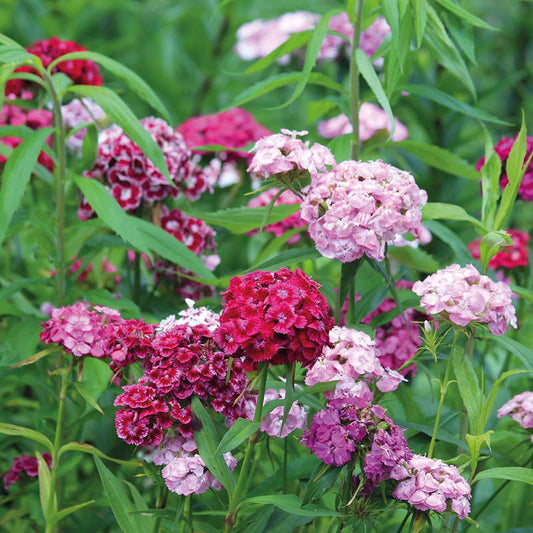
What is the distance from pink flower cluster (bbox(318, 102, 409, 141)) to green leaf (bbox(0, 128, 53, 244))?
1.12 meters

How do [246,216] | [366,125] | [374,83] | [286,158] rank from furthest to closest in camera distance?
[366,125] → [246,216] → [374,83] → [286,158]

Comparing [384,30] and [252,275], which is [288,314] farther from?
[384,30]

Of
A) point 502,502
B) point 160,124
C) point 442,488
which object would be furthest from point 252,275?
point 502,502

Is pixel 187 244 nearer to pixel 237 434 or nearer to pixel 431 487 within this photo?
pixel 237 434

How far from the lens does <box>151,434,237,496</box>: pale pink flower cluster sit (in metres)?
1.54

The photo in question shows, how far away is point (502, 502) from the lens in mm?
2697

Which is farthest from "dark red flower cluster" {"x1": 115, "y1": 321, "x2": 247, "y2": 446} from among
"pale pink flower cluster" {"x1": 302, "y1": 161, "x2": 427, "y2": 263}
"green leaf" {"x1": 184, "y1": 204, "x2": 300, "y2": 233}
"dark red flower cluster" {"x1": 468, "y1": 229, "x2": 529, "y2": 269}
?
"dark red flower cluster" {"x1": 468, "y1": 229, "x2": 529, "y2": 269}

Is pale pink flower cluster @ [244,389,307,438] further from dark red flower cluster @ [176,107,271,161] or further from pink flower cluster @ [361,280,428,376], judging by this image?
dark red flower cluster @ [176,107,271,161]

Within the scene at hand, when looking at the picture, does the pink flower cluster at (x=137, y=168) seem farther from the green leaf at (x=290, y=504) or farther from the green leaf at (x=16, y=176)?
the green leaf at (x=290, y=504)

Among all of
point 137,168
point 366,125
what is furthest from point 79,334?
point 366,125

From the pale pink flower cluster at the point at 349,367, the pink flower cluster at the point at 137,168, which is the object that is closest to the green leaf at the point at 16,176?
the pink flower cluster at the point at 137,168

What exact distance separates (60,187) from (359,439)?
3.53 feet

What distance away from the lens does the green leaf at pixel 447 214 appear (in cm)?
193

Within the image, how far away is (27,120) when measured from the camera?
101 inches
